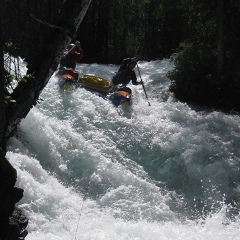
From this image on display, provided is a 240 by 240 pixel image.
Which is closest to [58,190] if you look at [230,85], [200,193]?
[200,193]

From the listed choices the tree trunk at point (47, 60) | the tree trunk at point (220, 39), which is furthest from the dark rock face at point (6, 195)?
the tree trunk at point (220, 39)

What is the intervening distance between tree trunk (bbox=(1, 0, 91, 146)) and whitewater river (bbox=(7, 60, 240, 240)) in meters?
2.67

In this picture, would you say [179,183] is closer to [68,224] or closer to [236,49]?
[68,224]

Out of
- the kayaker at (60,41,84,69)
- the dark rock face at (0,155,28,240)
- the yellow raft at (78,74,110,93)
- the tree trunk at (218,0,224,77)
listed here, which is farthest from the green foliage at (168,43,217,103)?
the dark rock face at (0,155,28,240)

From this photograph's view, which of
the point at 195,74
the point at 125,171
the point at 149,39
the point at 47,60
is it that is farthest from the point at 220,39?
the point at 149,39

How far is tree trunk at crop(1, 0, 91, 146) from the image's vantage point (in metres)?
2.91

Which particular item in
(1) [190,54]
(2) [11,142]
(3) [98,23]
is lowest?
(3) [98,23]

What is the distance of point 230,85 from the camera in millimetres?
11680

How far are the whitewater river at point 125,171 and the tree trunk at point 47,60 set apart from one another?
267cm

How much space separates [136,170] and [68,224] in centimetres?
253

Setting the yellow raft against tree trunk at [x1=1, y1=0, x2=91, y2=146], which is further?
the yellow raft

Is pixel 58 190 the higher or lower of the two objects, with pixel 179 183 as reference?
higher

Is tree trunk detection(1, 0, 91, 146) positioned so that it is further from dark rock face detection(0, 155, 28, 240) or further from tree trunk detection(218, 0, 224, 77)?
tree trunk detection(218, 0, 224, 77)

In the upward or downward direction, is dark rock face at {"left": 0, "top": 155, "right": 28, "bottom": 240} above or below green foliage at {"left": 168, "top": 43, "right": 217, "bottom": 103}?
above
